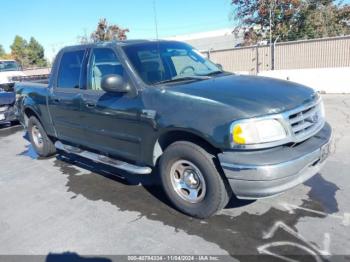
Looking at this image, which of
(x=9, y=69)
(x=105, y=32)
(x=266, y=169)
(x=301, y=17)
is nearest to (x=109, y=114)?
(x=266, y=169)

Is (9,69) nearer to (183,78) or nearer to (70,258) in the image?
(183,78)

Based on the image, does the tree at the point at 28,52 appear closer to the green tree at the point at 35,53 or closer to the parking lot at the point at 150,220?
the green tree at the point at 35,53

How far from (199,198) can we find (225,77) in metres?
1.64

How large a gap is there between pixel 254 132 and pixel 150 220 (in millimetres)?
1612

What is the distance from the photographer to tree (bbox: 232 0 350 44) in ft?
67.5

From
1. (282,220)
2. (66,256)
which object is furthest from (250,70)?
(66,256)

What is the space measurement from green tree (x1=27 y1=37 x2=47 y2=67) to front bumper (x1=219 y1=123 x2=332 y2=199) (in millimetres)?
68615

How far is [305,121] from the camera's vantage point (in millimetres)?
3541

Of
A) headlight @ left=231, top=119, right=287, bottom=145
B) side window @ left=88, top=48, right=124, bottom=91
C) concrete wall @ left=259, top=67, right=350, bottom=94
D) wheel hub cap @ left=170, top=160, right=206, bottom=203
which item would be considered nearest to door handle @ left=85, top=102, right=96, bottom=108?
side window @ left=88, top=48, right=124, bottom=91

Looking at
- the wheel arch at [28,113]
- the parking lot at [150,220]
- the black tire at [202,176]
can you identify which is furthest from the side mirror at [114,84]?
the wheel arch at [28,113]

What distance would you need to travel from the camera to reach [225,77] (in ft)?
14.2

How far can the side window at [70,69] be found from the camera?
5082mm

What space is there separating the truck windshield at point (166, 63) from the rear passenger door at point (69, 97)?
104 centimetres

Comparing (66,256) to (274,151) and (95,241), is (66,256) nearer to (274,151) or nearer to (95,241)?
(95,241)
